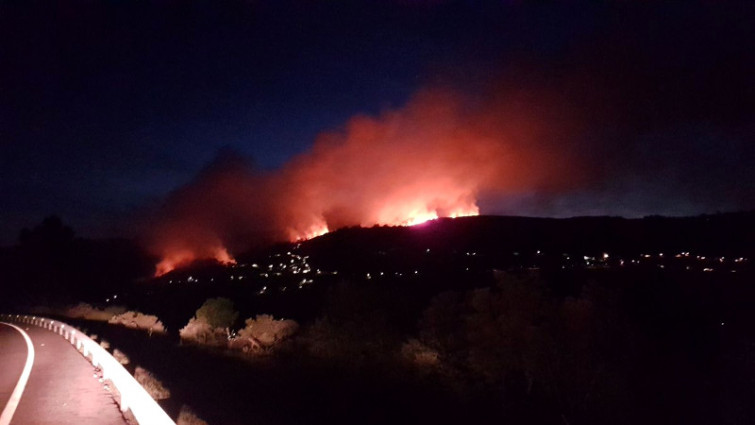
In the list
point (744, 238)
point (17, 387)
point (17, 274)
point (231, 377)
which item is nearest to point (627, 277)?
point (744, 238)

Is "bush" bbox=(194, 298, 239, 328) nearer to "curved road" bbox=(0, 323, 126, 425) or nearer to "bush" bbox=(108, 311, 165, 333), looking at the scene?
"bush" bbox=(108, 311, 165, 333)

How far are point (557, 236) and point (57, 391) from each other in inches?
4812

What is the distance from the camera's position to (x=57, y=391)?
15281mm

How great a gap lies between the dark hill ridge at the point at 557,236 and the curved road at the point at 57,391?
82.8 meters

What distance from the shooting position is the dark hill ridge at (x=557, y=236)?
98.3 m

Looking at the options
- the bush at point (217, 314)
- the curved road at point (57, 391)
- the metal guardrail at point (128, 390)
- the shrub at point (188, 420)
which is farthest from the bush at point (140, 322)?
the shrub at point (188, 420)

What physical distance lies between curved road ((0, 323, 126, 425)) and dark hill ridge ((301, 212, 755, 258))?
82.8 metres

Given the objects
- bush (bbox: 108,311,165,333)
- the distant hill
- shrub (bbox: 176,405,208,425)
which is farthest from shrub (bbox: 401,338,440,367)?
the distant hill

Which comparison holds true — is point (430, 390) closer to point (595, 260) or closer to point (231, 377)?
point (231, 377)

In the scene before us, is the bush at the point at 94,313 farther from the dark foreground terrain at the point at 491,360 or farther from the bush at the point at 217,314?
the dark foreground terrain at the point at 491,360

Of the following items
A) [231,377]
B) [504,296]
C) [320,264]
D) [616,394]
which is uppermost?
[320,264]

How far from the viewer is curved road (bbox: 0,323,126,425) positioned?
12.3 metres

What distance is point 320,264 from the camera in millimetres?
122812

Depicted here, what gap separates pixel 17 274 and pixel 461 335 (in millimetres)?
116297
